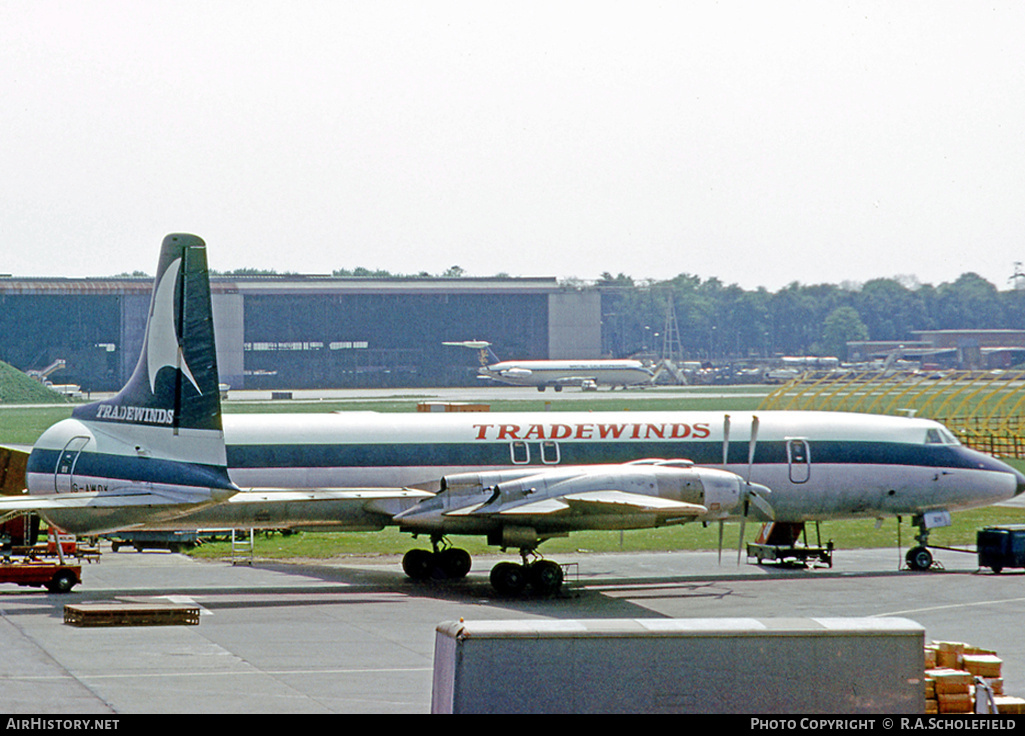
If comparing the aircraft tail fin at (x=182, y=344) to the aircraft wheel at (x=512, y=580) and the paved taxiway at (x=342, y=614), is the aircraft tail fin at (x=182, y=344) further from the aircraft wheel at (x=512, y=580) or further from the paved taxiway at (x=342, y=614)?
the aircraft wheel at (x=512, y=580)

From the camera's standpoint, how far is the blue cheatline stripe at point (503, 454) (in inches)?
1293

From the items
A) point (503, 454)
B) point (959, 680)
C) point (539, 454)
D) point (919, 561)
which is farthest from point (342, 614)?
point (919, 561)

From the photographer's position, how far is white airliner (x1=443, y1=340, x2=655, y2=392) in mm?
151500

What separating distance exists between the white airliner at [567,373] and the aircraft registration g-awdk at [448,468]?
115352mm

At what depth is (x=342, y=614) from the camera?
90.8ft

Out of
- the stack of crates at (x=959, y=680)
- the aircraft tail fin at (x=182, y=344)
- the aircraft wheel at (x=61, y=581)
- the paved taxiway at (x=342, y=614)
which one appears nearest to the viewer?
the stack of crates at (x=959, y=680)

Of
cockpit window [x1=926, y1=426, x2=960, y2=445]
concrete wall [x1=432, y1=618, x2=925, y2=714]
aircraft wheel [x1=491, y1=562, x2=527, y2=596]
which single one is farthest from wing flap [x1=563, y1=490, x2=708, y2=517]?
concrete wall [x1=432, y1=618, x2=925, y2=714]

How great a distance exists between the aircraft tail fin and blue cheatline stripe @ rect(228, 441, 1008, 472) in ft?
17.1

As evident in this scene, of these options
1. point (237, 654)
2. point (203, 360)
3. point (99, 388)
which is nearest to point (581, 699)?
point (237, 654)

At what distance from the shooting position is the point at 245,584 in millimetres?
32531

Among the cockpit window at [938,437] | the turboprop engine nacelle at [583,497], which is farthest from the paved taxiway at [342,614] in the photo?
the cockpit window at [938,437]

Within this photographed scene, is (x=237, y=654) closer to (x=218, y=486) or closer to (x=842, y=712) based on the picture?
(x=218, y=486)

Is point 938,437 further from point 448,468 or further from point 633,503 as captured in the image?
point 448,468

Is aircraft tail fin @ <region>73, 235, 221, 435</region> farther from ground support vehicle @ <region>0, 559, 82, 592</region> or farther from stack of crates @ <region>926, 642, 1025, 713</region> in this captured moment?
stack of crates @ <region>926, 642, 1025, 713</region>
